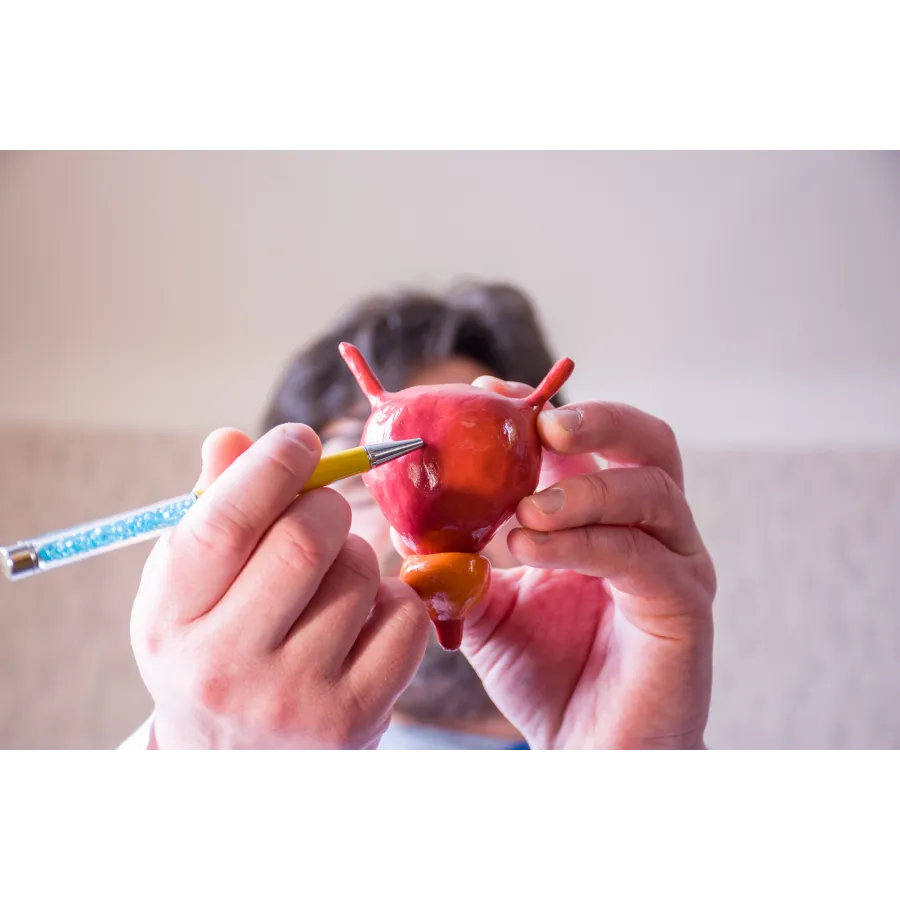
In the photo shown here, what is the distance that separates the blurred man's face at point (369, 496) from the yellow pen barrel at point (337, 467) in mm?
620

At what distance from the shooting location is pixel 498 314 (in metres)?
1.42

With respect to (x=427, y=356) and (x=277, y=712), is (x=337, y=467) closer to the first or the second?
(x=277, y=712)

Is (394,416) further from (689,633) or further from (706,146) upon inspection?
(706,146)

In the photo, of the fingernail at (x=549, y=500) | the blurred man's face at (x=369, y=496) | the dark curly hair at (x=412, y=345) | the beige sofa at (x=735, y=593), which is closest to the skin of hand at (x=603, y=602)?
the fingernail at (x=549, y=500)

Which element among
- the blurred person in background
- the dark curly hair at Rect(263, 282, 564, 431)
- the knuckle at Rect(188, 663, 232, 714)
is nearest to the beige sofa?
the dark curly hair at Rect(263, 282, 564, 431)

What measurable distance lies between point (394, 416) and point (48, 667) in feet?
6.86

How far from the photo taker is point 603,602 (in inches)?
33.9

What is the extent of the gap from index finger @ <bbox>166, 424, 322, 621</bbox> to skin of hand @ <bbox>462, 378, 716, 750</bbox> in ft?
0.65

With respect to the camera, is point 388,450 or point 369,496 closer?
point 388,450

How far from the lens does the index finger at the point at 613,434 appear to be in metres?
0.62

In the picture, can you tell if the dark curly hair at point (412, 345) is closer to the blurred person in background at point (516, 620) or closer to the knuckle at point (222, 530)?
the blurred person in background at point (516, 620)

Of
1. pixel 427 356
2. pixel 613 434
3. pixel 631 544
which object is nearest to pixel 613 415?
pixel 613 434

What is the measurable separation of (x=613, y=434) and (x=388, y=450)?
0.72 feet

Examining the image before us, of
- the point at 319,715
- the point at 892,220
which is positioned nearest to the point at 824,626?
the point at 892,220
